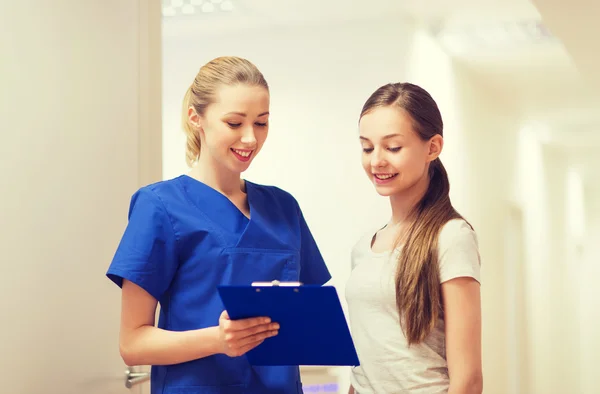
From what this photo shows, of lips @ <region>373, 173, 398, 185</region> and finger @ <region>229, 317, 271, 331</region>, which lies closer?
finger @ <region>229, 317, 271, 331</region>

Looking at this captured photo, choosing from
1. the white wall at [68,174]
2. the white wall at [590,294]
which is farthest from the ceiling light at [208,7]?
the white wall at [590,294]

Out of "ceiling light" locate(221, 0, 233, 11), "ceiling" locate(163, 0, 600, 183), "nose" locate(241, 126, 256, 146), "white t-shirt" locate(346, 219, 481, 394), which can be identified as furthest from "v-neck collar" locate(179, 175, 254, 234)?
"ceiling light" locate(221, 0, 233, 11)

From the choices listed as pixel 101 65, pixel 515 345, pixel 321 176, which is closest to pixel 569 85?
pixel 515 345

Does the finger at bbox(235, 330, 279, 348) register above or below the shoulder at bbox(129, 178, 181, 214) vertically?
below

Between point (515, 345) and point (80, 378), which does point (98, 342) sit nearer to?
point (80, 378)

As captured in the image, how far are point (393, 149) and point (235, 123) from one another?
275 millimetres

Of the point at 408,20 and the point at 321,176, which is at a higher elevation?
the point at 408,20

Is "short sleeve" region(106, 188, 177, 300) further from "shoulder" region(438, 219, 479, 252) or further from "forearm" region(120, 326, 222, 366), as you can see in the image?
"shoulder" region(438, 219, 479, 252)

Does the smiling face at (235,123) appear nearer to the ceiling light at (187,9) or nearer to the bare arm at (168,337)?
the bare arm at (168,337)

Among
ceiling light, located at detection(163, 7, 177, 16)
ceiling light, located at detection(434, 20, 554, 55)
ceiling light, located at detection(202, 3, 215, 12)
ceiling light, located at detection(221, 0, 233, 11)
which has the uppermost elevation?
ceiling light, located at detection(163, 7, 177, 16)

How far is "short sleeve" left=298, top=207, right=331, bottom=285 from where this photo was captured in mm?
1585

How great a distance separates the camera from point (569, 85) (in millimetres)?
5691

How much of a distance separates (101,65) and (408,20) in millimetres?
2623

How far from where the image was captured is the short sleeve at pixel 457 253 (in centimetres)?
132
